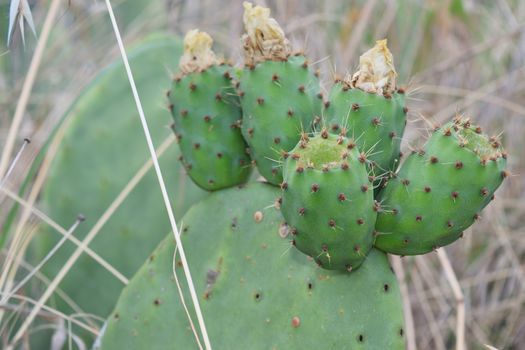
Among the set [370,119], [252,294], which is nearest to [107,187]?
[252,294]

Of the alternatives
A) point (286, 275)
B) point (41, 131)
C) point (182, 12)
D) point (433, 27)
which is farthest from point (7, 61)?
point (286, 275)

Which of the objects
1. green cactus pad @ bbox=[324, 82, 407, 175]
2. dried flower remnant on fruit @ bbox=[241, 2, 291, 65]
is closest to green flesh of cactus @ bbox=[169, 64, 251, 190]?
dried flower remnant on fruit @ bbox=[241, 2, 291, 65]

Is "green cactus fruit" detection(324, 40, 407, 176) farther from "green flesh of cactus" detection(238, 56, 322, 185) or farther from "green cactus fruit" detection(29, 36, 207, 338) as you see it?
"green cactus fruit" detection(29, 36, 207, 338)

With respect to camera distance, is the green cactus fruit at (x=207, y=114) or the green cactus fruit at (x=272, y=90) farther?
the green cactus fruit at (x=207, y=114)

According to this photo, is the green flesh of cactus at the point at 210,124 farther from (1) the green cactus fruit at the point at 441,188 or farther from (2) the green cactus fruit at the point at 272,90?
(1) the green cactus fruit at the point at 441,188

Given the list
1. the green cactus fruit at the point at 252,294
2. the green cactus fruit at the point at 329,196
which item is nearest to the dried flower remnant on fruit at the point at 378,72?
the green cactus fruit at the point at 329,196

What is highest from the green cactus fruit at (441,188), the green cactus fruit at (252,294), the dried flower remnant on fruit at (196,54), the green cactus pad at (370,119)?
the dried flower remnant on fruit at (196,54)

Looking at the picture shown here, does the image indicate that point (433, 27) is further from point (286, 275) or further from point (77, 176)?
point (286, 275)
